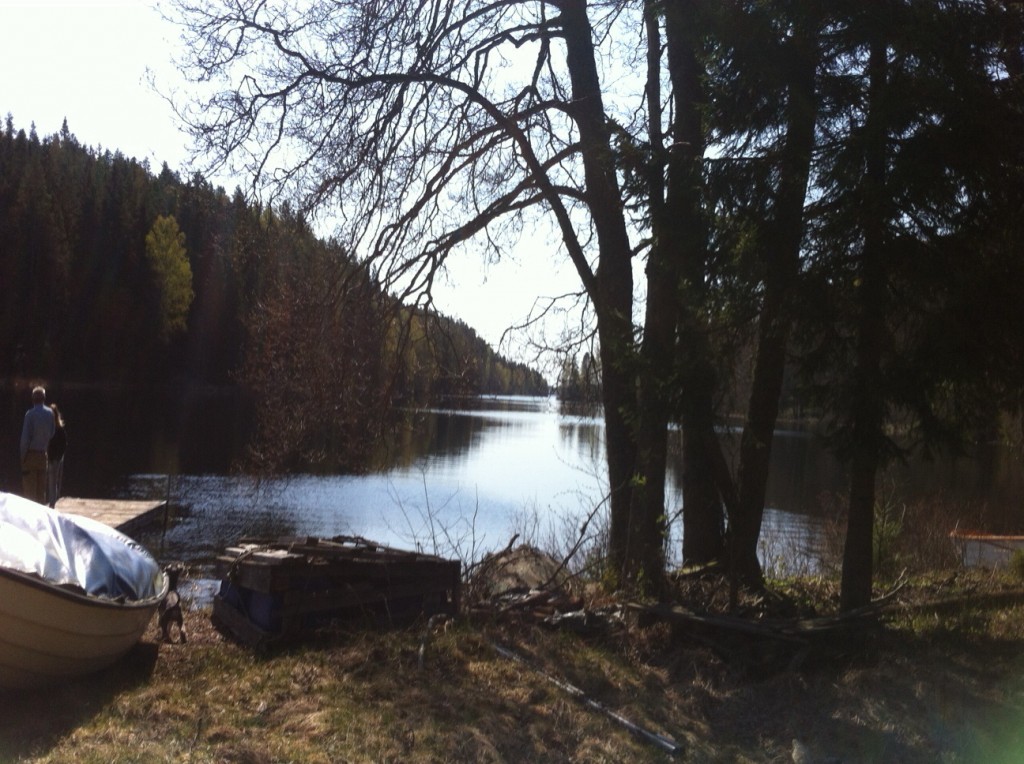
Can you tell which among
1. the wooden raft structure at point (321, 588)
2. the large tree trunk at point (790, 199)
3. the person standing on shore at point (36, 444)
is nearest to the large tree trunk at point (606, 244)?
the wooden raft structure at point (321, 588)

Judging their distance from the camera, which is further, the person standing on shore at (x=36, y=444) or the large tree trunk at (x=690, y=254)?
the person standing on shore at (x=36, y=444)

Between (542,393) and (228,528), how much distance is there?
10.5 meters

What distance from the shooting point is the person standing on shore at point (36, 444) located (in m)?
13.0

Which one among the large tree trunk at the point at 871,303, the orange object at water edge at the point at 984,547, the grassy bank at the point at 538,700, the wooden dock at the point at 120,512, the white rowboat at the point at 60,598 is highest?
the large tree trunk at the point at 871,303

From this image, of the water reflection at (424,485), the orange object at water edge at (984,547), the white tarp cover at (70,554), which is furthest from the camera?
the water reflection at (424,485)

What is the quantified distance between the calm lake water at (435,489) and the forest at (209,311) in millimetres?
908

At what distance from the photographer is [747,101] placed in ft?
23.6

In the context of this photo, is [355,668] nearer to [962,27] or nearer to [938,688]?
[938,688]

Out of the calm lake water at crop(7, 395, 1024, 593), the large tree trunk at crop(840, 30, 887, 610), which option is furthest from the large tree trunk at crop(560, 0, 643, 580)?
the large tree trunk at crop(840, 30, 887, 610)

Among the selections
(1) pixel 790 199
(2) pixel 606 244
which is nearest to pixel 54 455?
(2) pixel 606 244

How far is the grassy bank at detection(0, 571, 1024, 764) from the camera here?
15.9 ft

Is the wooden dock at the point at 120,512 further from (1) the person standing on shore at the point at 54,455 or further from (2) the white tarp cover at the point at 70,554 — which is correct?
(2) the white tarp cover at the point at 70,554

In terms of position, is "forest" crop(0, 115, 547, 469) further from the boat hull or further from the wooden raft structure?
the boat hull

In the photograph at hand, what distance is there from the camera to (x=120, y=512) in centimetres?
1747
